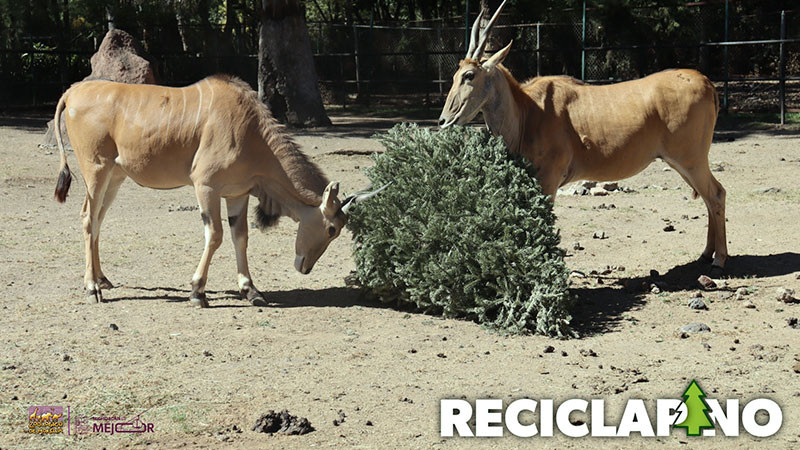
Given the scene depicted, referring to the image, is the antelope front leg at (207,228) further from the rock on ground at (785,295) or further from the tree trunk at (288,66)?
the tree trunk at (288,66)

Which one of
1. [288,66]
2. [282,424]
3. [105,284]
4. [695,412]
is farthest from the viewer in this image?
[288,66]

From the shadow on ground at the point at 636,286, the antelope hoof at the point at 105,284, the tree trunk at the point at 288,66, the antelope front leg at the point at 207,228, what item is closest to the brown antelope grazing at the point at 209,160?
the antelope front leg at the point at 207,228

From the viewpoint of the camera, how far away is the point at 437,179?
7.45 m

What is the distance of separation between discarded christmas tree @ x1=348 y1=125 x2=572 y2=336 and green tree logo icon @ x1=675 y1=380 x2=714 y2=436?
1343mm

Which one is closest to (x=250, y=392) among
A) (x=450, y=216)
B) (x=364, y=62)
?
(x=450, y=216)

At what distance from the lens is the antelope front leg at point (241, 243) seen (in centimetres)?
786

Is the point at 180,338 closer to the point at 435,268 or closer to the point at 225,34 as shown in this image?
the point at 435,268

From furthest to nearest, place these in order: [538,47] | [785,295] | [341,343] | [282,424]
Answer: [538,47]
[785,295]
[341,343]
[282,424]

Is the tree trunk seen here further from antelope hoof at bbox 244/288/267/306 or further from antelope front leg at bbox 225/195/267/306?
antelope hoof at bbox 244/288/267/306

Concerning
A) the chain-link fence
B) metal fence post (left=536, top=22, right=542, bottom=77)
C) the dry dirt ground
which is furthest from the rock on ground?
metal fence post (left=536, top=22, right=542, bottom=77)

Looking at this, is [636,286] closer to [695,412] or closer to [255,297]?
[695,412]

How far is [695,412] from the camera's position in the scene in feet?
17.0

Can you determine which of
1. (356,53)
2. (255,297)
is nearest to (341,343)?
(255,297)

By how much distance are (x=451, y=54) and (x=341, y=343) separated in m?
18.8
